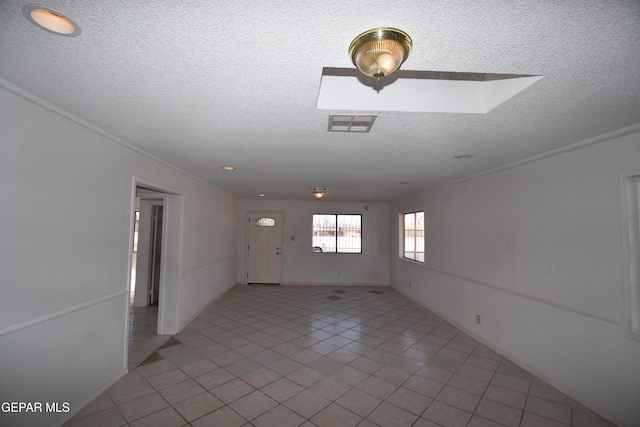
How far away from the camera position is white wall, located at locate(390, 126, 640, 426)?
2.26 m

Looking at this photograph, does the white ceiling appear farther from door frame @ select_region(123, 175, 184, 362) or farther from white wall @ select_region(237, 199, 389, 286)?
white wall @ select_region(237, 199, 389, 286)

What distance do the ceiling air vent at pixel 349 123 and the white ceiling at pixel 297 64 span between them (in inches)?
3.1

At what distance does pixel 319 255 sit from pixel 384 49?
23.0 feet

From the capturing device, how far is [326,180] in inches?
180

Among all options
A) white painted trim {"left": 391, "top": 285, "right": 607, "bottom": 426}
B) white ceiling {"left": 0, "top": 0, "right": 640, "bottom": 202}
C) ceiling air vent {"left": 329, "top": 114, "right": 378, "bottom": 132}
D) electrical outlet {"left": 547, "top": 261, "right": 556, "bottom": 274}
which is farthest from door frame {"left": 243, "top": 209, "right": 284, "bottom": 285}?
electrical outlet {"left": 547, "top": 261, "right": 556, "bottom": 274}

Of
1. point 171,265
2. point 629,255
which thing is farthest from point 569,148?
point 171,265

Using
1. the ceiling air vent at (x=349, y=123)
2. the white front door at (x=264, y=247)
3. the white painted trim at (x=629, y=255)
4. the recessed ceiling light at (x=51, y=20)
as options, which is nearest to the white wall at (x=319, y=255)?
the white front door at (x=264, y=247)

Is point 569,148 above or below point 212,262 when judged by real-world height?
above

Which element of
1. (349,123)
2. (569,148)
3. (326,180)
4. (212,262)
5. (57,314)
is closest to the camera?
(57,314)

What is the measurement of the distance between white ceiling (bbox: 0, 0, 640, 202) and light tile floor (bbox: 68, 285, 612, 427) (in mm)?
2356

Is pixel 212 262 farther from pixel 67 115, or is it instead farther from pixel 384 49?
pixel 384 49

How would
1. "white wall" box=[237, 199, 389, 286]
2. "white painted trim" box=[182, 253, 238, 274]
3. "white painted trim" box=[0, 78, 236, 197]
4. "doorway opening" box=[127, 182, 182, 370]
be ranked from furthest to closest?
"white wall" box=[237, 199, 389, 286], "white painted trim" box=[182, 253, 238, 274], "doorway opening" box=[127, 182, 182, 370], "white painted trim" box=[0, 78, 236, 197]

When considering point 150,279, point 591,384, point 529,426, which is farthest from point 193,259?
point 591,384

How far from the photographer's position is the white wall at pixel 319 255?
25.8ft
